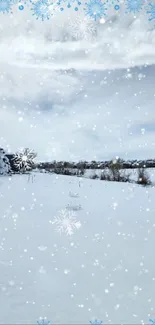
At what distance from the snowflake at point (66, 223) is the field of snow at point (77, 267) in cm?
4

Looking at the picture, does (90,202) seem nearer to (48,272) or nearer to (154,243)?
(154,243)

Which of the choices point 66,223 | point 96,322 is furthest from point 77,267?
point 66,223

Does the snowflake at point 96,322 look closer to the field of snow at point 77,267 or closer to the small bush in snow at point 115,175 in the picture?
the field of snow at point 77,267

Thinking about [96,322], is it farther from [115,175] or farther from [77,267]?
[115,175]

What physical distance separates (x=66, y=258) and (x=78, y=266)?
182 millimetres

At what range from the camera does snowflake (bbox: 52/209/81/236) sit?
11.4 ft

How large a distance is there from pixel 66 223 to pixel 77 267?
1.43m

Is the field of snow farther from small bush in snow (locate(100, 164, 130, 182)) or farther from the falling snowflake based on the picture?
small bush in snow (locate(100, 164, 130, 182))

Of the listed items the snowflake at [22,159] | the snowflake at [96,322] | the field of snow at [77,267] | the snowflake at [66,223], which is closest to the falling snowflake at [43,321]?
the field of snow at [77,267]

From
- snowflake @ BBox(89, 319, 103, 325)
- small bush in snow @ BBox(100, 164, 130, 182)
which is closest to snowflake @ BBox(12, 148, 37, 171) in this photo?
small bush in snow @ BBox(100, 164, 130, 182)

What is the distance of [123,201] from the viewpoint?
5668 mm

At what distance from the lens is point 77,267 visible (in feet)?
7.94

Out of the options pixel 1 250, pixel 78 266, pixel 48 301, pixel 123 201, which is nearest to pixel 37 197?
pixel 123 201

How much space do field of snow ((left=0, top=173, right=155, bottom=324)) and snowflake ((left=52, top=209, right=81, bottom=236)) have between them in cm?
4
